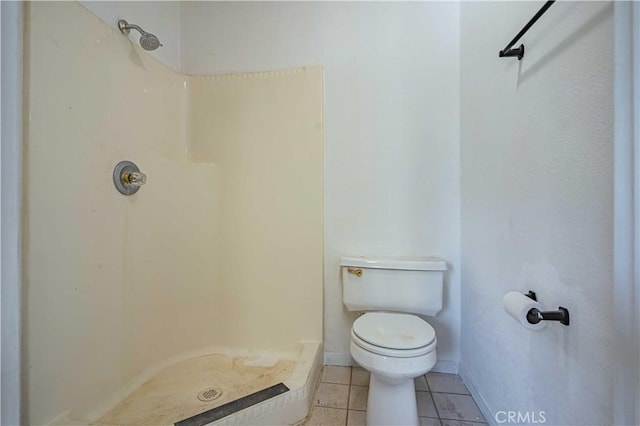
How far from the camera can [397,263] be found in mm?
1316

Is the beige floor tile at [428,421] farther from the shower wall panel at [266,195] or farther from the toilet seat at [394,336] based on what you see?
the shower wall panel at [266,195]

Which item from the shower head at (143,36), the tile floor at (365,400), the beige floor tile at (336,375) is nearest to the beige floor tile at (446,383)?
the tile floor at (365,400)

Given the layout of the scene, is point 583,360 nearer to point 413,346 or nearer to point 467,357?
point 413,346

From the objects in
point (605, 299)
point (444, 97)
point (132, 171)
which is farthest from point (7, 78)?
point (444, 97)

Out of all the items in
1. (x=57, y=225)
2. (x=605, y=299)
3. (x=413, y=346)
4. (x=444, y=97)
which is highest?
(x=444, y=97)

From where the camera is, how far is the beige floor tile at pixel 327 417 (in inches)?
42.6

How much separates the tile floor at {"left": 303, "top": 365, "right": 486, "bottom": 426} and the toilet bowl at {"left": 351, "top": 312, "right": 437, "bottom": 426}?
0.14 m

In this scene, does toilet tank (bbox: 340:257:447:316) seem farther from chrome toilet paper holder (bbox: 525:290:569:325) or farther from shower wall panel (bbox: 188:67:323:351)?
chrome toilet paper holder (bbox: 525:290:569:325)

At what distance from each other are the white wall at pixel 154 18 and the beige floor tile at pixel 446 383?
7.55 ft

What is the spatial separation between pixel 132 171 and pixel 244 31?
3.52ft

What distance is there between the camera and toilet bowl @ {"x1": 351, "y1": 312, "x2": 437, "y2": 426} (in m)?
0.93

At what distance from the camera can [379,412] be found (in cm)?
102

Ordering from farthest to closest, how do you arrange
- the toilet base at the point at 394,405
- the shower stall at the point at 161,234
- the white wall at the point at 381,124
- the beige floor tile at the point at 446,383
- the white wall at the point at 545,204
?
the white wall at the point at 381,124, the beige floor tile at the point at 446,383, the toilet base at the point at 394,405, the shower stall at the point at 161,234, the white wall at the point at 545,204

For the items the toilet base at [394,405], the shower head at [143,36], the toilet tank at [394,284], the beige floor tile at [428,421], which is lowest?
the beige floor tile at [428,421]
